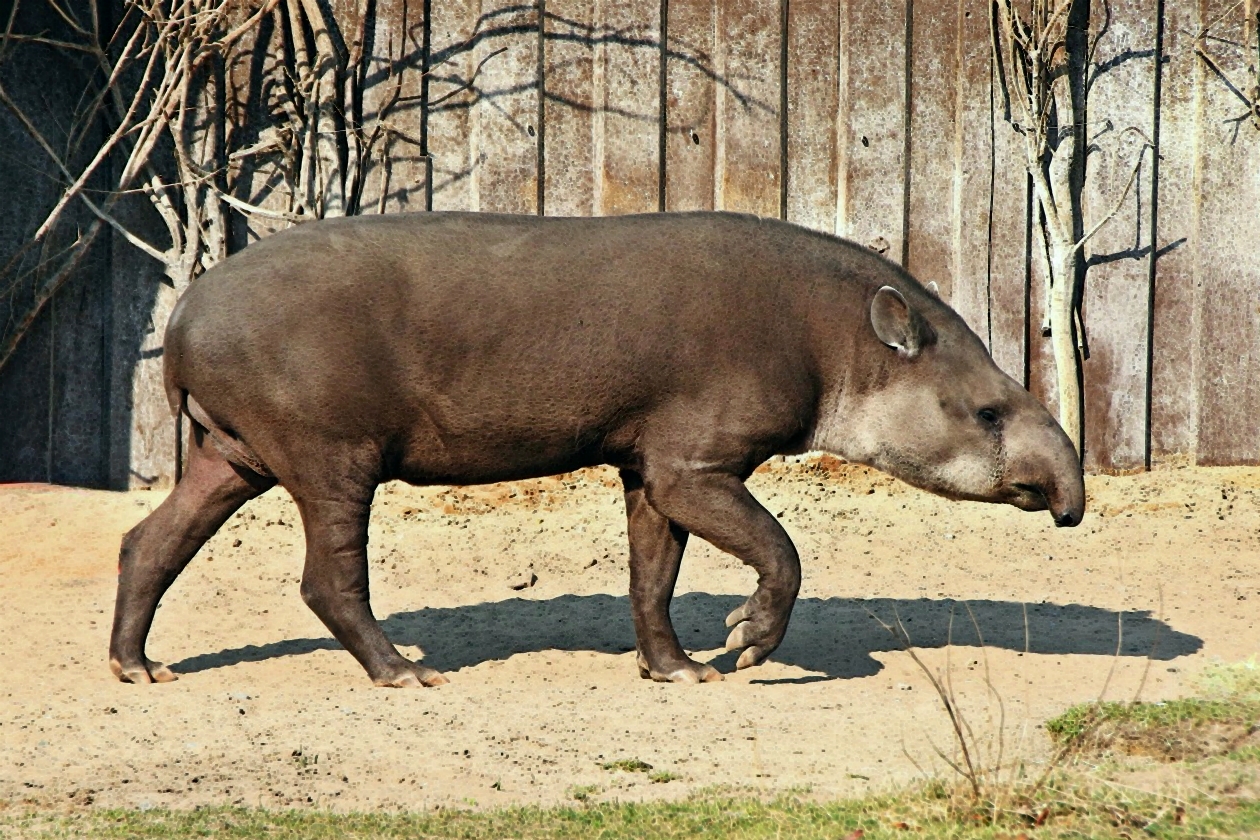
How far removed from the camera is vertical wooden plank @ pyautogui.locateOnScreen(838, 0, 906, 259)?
9531 millimetres

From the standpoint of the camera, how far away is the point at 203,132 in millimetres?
9422

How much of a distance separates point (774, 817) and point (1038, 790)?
27.6 inches

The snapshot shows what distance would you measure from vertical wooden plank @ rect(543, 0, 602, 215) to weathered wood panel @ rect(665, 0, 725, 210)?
1.48ft

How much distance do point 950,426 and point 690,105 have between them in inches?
151

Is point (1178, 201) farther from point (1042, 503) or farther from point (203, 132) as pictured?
point (203, 132)

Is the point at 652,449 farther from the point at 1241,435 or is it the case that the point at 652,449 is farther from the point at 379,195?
the point at 1241,435

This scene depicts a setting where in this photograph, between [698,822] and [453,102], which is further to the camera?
[453,102]

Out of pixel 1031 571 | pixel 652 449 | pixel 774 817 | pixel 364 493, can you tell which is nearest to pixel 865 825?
pixel 774 817

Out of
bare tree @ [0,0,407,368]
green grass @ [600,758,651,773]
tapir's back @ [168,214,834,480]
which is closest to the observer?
green grass @ [600,758,651,773]

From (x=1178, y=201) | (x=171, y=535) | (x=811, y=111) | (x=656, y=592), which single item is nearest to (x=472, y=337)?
(x=656, y=592)

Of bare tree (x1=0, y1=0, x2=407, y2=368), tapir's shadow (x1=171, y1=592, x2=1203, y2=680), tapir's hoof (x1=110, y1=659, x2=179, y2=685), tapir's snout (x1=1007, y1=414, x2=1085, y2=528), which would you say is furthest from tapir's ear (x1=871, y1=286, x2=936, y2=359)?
bare tree (x1=0, y1=0, x2=407, y2=368)

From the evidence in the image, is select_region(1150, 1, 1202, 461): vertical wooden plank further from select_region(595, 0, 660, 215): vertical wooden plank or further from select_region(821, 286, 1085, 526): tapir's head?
select_region(821, 286, 1085, 526): tapir's head

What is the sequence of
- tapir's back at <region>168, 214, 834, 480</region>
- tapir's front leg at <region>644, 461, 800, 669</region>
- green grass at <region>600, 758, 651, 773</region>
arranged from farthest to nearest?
tapir's front leg at <region>644, 461, 800, 669</region>, tapir's back at <region>168, 214, 834, 480</region>, green grass at <region>600, 758, 651, 773</region>

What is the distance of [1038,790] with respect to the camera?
4.18 meters
